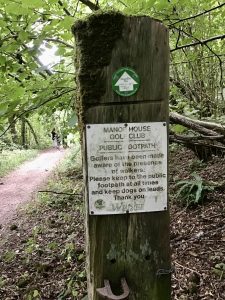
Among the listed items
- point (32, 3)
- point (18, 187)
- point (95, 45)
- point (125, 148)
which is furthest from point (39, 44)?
point (18, 187)

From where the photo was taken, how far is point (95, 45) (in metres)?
1.81

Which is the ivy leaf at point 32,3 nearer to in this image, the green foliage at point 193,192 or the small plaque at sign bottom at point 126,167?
the small plaque at sign bottom at point 126,167

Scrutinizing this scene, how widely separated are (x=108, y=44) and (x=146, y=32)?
0.21m

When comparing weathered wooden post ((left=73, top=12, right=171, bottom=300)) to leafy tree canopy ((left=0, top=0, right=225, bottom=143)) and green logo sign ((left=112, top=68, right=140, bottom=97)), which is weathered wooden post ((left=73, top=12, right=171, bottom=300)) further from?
leafy tree canopy ((left=0, top=0, right=225, bottom=143))

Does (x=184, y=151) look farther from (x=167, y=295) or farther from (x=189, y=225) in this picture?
(x=167, y=295)

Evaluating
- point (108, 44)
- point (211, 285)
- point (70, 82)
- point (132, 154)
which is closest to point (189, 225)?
point (211, 285)

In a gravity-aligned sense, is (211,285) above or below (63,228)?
above

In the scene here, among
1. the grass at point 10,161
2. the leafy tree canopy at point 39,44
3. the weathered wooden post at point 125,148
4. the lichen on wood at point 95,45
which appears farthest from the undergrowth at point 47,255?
the grass at point 10,161

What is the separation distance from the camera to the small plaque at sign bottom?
72.7 inches

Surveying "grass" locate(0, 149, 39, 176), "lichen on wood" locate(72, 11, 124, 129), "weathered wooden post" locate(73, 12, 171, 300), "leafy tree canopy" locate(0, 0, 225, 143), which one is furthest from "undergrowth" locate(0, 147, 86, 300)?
"grass" locate(0, 149, 39, 176)

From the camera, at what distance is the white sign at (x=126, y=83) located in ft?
5.92

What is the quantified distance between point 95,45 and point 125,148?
57 cm

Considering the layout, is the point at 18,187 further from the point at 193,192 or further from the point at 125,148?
the point at 125,148

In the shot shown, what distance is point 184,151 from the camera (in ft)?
34.9
